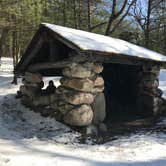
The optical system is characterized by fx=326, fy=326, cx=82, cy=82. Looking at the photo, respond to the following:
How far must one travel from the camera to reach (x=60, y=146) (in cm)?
666

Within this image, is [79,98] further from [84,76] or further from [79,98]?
[84,76]

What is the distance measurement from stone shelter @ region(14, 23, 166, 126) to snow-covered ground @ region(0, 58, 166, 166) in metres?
0.50

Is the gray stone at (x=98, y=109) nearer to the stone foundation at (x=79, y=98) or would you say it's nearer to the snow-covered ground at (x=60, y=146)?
the stone foundation at (x=79, y=98)

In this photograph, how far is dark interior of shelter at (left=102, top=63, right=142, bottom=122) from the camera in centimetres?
1047

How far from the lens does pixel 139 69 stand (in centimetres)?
1079

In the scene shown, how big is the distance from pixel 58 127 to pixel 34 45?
258 cm

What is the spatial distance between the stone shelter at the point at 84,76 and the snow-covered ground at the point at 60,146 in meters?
A: 0.50

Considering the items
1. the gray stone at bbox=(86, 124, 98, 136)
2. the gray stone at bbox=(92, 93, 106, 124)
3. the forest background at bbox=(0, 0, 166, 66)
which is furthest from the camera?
the forest background at bbox=(0, 0, 166, 66)

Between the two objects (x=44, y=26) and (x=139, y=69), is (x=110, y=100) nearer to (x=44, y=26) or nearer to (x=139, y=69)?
(x=139, y=69)

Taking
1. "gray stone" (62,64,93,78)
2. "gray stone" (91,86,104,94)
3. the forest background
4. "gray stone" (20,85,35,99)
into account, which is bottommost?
"gray stone" (20,85,35,99)

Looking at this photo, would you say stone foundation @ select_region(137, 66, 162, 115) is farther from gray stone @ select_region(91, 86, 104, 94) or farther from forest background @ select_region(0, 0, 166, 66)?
forest background @ select_region(0, 0, 166, 66)

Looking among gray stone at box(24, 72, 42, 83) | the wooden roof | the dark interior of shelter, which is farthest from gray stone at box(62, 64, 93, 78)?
the dark interior of shelter

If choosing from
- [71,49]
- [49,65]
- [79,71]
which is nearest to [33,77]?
[49,65]

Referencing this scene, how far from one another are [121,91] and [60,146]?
5.43m
